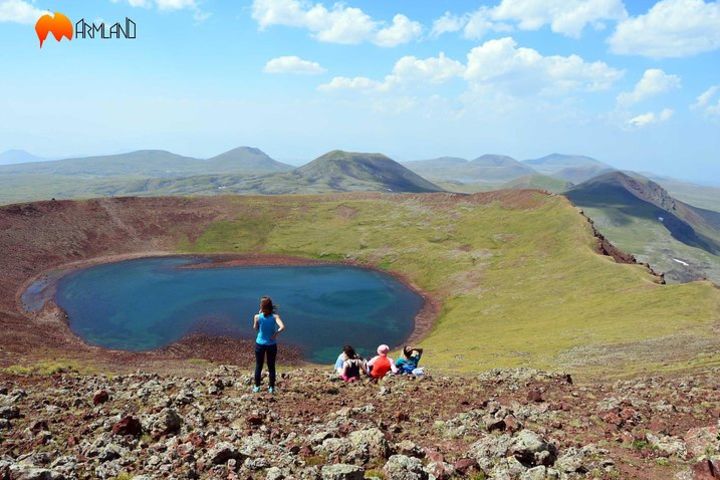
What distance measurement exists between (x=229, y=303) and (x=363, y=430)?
69.4m

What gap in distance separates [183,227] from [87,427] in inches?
4862

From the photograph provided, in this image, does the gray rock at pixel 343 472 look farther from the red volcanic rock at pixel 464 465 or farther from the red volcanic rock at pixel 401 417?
the red volcanic rock at pixel 401 417

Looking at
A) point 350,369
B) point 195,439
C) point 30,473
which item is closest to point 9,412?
point 30,473

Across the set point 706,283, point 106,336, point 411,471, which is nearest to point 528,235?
point 706,283

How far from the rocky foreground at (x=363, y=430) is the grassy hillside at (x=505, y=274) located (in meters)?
15.7

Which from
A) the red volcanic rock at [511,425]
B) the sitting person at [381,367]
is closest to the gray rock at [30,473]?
the red volcanic rock at [511,425]

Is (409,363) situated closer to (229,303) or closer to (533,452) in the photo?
(533,452)

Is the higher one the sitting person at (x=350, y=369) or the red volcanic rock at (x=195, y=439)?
the red volcanic rock at (x=195, y=439)

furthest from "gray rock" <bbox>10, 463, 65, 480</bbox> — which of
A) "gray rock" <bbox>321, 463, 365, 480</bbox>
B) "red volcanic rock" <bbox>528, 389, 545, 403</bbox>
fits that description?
"red volcanic rock" <bbox>528, 389, 545, 403</bbox>

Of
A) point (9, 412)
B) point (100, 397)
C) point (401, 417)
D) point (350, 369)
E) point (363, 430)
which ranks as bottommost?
point (350, 369)

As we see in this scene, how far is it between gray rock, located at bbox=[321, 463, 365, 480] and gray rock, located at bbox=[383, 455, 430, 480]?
0.71m

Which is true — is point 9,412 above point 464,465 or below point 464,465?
below

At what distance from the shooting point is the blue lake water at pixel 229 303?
65000mm

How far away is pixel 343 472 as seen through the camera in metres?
11.2
